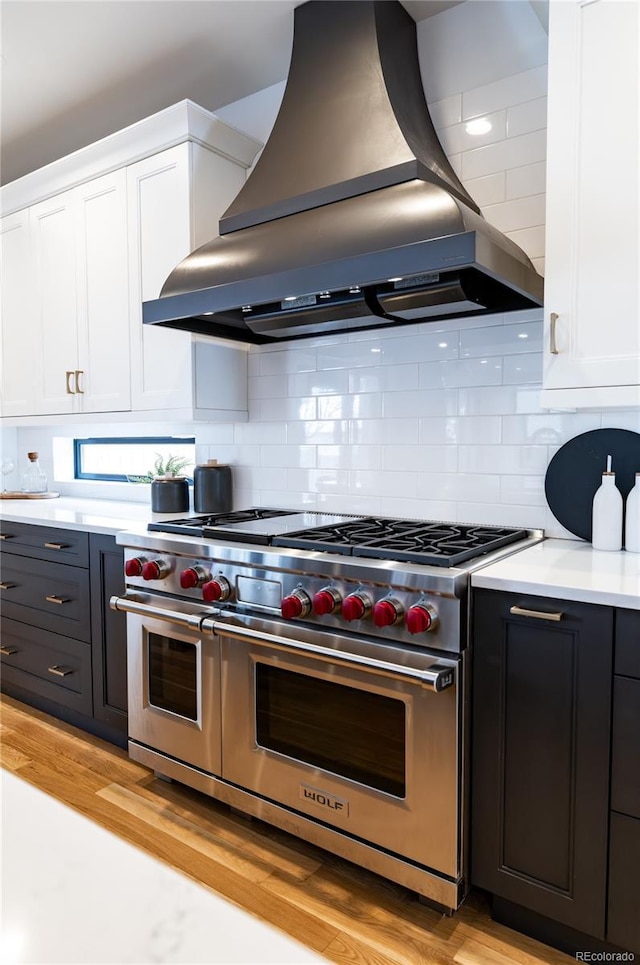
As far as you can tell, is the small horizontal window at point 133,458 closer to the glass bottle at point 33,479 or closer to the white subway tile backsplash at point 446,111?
the glass bottle at point 33,479

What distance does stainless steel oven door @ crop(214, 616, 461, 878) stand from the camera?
1651mm

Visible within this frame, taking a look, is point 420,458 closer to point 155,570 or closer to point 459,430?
point 459,430

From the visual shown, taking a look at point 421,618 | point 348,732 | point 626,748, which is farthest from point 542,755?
point 348,732

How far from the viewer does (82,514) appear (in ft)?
9.80

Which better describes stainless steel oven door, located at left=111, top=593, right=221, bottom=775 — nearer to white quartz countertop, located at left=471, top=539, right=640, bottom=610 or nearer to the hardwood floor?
the hardwood floor

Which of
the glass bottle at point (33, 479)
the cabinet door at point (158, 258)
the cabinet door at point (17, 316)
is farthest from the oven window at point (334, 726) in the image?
the glass bottle at point (33, 479)

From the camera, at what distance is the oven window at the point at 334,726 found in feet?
5.74

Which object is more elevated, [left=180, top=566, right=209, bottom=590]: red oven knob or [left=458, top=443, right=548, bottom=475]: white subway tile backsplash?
[left=458, top=443, right=548, bottom=475]: white subway tile backsplash

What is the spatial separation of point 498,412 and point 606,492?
18.8 inches

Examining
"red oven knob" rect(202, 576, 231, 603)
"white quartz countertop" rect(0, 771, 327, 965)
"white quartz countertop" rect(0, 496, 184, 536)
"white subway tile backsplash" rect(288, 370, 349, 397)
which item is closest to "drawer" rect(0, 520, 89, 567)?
"white quartz countertop" rect(0, 496, 184, 536)

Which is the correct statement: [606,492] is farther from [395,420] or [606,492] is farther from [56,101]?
[56,101]

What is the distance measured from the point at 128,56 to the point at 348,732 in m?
2.76

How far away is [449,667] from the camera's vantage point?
1606mm

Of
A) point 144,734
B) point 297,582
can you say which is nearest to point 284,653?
point 297,582
